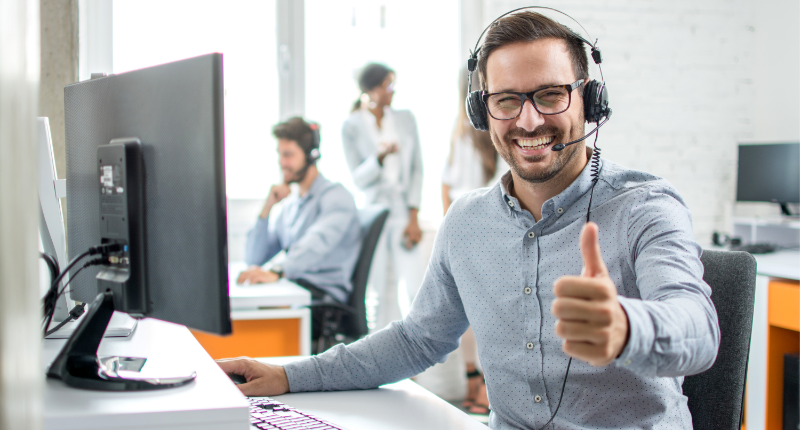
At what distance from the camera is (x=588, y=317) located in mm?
621

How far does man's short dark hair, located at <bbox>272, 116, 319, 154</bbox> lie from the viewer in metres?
2.87

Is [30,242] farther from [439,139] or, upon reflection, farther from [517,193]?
[439,139]

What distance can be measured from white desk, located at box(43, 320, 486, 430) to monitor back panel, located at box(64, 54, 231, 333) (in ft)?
0.26

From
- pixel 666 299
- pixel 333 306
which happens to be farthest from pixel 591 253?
pixel 333 306

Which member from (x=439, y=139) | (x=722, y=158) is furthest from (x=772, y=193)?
(x=439, y=139)

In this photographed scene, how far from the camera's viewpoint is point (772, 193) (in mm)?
3350

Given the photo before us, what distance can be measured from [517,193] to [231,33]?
8.03 feet

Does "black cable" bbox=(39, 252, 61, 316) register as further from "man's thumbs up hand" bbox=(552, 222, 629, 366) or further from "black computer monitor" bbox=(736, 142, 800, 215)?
"black computer monitor" bbox=(736, 142, 800, 215)

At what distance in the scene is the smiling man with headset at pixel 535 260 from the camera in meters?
0.98

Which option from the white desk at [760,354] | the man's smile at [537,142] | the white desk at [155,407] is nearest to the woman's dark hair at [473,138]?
the white desk at [760,354]

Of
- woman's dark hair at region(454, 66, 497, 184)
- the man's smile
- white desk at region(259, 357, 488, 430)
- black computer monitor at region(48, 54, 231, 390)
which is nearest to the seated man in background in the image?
woman's dark hair at region(454, 66, 497, 184)

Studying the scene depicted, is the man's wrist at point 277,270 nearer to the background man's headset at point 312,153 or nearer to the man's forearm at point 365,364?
the background man's headset at point 312,153

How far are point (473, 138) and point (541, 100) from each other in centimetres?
220

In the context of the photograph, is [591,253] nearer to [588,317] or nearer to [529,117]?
[588,317]
